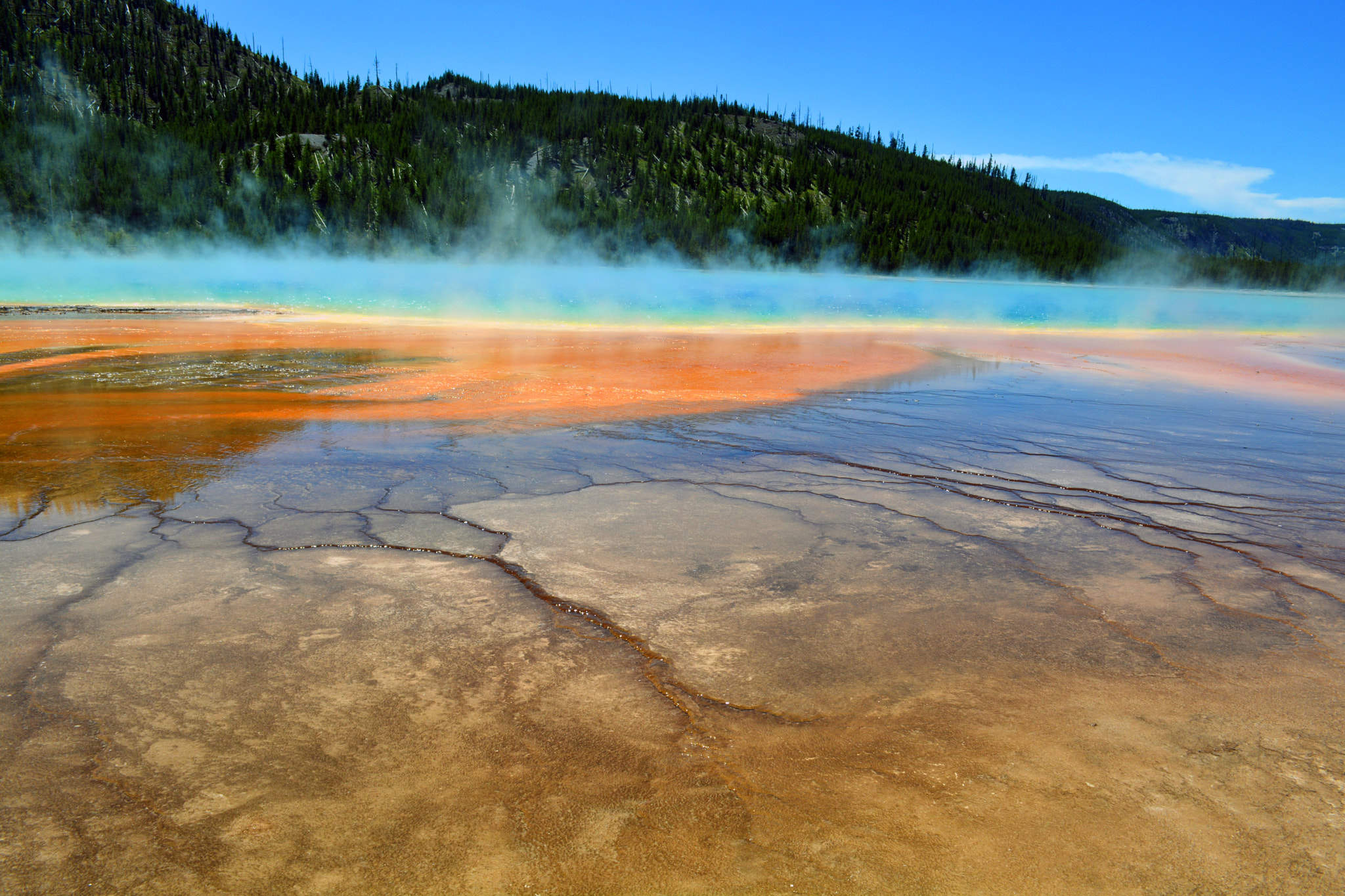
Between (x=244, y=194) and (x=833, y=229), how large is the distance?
62368 mm

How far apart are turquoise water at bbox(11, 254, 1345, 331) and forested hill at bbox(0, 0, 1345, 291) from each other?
6.17 metres

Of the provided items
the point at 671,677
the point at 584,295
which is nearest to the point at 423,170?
the point at 584,295

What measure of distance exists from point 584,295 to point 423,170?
175ft

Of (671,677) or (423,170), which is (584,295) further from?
(423,170)

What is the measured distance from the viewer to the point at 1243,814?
1.96 meters

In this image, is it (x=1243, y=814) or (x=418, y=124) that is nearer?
(x=1243, y=814)

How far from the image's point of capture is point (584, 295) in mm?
41094

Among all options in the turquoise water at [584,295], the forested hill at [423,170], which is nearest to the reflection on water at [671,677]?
the turquoise water at [584,295]

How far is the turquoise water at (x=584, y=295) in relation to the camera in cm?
2783

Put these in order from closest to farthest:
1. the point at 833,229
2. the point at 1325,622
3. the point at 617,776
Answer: the point at 617,776
the point at 1325,622
the point at 833,229

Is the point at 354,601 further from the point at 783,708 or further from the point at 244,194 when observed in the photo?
the point at 244,194

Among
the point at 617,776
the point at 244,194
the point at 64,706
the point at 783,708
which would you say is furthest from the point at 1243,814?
the point at 244,194

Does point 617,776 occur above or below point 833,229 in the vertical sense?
below

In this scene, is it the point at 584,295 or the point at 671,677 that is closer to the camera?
the point at 671,677
